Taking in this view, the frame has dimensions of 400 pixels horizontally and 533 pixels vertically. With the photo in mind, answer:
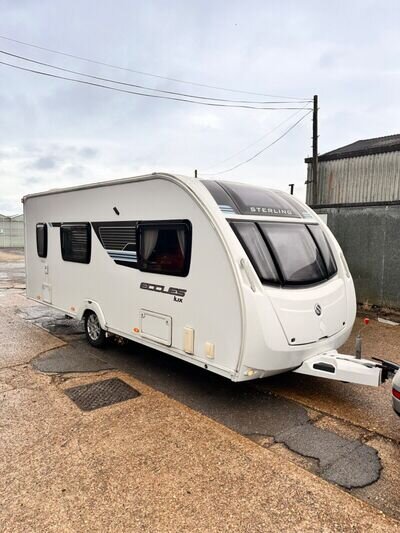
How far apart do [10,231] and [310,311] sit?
36817 millimetres

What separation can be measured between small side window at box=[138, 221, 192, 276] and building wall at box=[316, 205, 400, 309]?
590 cm

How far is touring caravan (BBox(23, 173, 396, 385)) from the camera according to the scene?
4031 mm

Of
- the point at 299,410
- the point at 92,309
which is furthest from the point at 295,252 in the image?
the point at 92,309

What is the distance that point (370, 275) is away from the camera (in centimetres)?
909

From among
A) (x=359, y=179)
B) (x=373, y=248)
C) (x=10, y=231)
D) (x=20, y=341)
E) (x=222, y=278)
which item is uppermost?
(x=359, y=179)

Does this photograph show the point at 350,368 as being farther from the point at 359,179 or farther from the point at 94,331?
the point at 359,179

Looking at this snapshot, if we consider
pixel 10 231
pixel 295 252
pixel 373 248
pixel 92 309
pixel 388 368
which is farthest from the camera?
pixel 10 231

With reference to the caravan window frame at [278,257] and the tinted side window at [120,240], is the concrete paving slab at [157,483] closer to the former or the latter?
the caravan window frame at [278,257]

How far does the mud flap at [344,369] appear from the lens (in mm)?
4004

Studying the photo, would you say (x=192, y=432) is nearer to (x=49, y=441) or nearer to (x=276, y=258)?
(x=49, y=441)

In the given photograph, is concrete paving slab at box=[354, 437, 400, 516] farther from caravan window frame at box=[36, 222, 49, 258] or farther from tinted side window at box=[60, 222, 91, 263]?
caravan window frame at box=[36, 222, 49, 258]

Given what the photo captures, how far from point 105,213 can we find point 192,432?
3.50 metres

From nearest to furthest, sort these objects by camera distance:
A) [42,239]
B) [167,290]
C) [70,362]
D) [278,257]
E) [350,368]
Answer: [350,368] → [278,257] → [167,290] → [70,362] → [42,239]

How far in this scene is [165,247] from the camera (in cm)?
491
